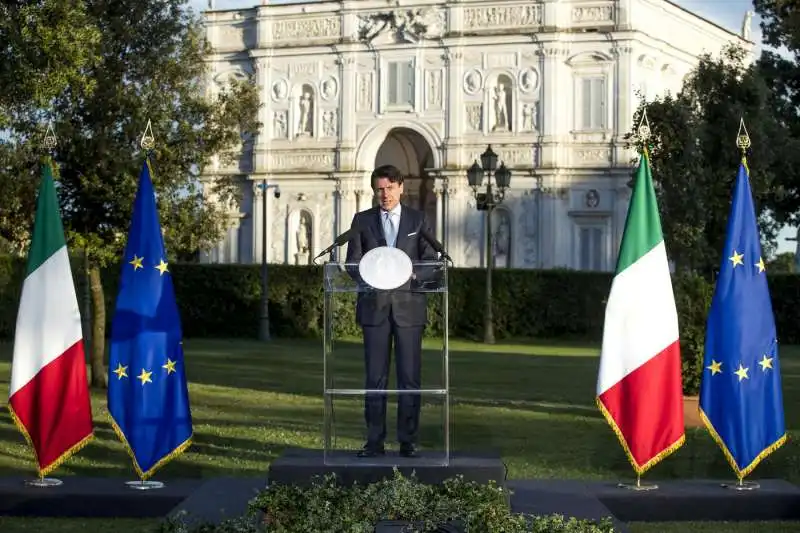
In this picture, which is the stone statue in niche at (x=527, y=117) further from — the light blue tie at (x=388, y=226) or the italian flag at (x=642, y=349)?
the light blue tie at (x=388, y=226)

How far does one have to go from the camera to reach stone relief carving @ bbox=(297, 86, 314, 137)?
1955 inches

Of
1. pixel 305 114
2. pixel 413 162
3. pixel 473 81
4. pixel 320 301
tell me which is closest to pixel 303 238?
pixel 305 114

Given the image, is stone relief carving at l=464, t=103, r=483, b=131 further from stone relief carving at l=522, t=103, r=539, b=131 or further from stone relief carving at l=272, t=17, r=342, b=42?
stone relief carving at l=272, t=17, r=342, b=42

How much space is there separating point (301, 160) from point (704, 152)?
21.9m

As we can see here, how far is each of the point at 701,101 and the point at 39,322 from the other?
21.8 m

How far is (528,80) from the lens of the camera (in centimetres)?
4666

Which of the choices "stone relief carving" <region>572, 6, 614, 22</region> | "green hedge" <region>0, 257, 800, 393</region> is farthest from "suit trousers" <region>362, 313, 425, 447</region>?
"stone relief carving" <region>572, 6, 614, 22</region>

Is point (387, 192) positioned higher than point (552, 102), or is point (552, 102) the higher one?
point (552, 102)

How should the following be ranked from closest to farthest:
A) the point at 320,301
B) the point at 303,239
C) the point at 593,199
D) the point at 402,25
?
the point at 320,301 < the point at 593,199 < the point at 402,25 < the point at 303,239

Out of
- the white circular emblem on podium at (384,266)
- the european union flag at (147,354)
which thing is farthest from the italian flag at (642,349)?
the european union flag at (147,354)

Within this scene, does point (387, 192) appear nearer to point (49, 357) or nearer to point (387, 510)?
point (387, 510)

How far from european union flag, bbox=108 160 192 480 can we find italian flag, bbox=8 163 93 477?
296mm

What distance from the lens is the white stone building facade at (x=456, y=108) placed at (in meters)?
45.8

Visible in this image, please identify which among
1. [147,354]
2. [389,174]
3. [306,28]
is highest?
[306,28]
